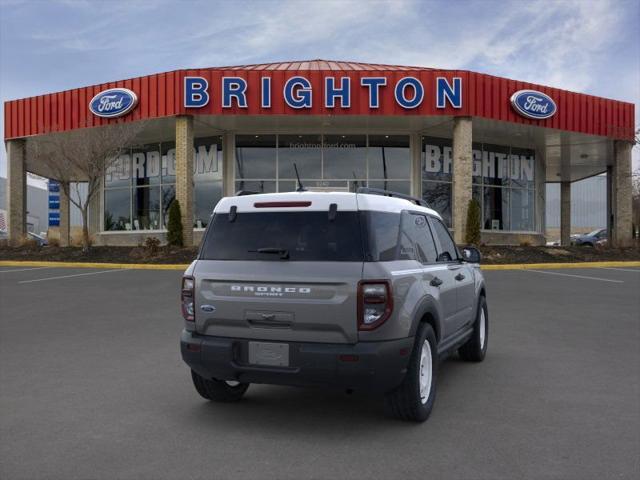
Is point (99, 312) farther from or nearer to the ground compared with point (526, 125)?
Answer: nearer to the ground

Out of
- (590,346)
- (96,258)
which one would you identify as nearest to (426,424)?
Result: (590,346)

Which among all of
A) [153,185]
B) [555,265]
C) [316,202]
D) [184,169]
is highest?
[184,169]

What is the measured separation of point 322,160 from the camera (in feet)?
80.5

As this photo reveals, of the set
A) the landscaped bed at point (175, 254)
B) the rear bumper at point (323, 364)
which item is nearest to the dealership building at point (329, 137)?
the landscaped bed at point (175, 254)

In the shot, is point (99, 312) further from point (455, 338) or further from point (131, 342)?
point (455, 338)

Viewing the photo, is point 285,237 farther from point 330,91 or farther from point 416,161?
point 416,161

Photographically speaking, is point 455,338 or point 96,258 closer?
point 455,338

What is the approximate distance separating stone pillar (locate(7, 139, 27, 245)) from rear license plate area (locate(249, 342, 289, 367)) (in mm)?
24103

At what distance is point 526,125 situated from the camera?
2284 centimetres

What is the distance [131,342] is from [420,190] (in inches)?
749

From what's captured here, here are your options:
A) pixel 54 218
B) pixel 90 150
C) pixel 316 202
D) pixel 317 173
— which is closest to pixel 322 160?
pixel 317 173

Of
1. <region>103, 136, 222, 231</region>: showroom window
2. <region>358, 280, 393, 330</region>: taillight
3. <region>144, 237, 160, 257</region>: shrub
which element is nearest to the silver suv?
<region>358, 280, 393, 330</region>: taillight

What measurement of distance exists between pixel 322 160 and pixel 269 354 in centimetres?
2078

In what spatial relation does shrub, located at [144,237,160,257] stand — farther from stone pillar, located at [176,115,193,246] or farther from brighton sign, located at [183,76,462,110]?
brighton sign, located at [183,76,462,110]
